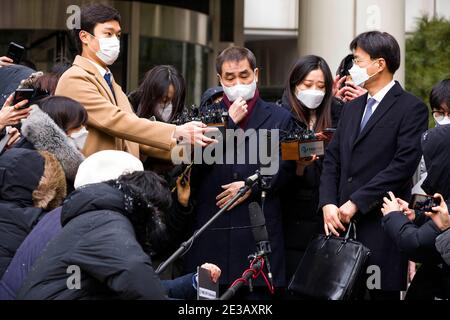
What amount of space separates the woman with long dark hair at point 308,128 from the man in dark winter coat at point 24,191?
1.76m

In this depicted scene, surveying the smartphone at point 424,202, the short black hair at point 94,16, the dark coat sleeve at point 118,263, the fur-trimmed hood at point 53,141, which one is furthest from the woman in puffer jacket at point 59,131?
the smartphone at point 424,202

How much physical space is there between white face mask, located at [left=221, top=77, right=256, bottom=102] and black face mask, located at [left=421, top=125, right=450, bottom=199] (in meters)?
1.52

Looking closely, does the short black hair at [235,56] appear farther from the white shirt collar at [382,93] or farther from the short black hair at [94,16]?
the white shirt collar at [382,93]

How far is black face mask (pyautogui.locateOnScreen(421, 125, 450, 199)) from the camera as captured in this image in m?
6.34

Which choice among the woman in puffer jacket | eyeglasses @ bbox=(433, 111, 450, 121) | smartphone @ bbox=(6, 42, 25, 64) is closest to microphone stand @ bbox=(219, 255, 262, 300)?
the woman in puffer jacket

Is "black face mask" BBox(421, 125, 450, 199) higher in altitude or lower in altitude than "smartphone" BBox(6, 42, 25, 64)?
lower

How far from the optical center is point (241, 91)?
746 cm

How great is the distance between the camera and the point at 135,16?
1415 centimetres

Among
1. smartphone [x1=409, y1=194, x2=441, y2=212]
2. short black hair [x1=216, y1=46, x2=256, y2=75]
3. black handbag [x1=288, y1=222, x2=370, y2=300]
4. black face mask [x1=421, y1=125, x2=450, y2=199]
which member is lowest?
black handbag [x1=288, y1=222, x2=370, y2=300]

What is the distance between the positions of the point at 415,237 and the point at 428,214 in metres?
0.17

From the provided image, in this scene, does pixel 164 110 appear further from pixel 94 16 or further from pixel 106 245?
pixel 106 245

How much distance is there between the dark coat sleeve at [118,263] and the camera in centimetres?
483

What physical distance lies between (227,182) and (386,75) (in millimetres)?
1282

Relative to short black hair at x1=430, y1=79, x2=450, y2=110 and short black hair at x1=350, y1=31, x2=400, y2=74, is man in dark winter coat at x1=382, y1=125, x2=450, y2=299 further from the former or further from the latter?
short black hair at x1=430, y1=79, x2=450, y2=110
